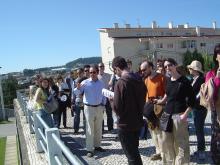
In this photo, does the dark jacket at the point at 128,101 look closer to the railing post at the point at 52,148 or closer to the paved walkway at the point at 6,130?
the railing post at the point at 52,148

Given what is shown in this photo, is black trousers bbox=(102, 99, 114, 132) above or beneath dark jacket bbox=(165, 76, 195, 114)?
beneath

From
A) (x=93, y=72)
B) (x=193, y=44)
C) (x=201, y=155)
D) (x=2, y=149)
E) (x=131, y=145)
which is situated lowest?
(x=2, y=149)

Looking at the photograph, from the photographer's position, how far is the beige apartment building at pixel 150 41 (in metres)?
62.7

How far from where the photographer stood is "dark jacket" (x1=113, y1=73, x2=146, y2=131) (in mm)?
5695

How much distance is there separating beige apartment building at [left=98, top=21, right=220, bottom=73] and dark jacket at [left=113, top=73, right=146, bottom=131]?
173ft

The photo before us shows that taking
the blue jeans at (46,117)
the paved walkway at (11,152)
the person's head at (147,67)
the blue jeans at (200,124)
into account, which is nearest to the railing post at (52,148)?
the person's head at (147,67)

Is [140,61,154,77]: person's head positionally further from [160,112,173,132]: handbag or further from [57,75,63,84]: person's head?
[57,75,63,84]: person's head

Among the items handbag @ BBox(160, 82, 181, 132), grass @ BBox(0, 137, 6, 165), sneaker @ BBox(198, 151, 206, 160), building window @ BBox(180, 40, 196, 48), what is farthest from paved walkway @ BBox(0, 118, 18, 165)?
building window @ BBox(180, 40, 196, 48)

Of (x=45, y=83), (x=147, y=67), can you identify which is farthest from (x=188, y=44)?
(x=147, y=67)

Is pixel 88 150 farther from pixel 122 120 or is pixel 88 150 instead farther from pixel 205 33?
pixel 205 33

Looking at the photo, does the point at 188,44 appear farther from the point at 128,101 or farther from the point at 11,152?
the point at 128,101

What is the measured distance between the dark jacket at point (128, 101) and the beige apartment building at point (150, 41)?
52.8 metres

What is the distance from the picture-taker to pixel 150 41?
6341 cm

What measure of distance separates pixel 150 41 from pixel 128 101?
58387 millimetres
